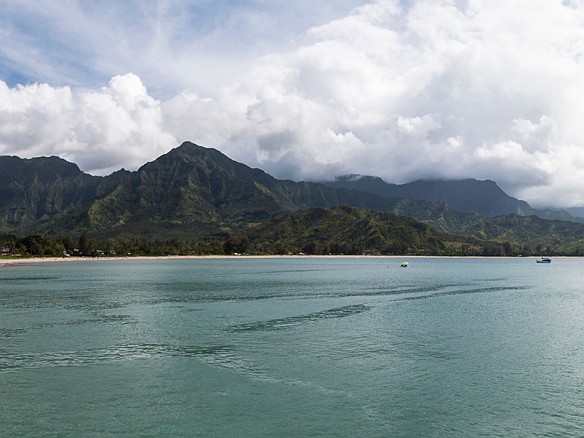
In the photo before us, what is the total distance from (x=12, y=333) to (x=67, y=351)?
14648 mm

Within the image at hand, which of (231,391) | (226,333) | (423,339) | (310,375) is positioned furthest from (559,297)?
(231,391)

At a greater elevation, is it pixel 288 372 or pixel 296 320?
pixel 288 372

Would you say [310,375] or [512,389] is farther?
[310,375]

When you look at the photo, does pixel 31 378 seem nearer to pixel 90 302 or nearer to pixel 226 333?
pixel 226 333

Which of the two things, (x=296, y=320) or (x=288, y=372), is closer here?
(x=288, y=372)

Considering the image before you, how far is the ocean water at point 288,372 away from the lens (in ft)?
108

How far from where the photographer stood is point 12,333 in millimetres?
62906

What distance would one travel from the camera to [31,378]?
42438mm

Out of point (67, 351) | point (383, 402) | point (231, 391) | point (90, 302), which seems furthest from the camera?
point (90, 302)

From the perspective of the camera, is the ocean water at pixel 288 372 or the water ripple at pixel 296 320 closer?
the ocean water at pixel 288 372

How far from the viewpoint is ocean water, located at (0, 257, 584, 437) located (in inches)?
1299

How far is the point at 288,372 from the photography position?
45000mm

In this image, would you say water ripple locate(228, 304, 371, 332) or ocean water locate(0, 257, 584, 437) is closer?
ocean water locate(0, 257, 584, 437)

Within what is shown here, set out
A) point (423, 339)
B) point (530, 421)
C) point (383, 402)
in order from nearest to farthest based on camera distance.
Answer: point (530, 421), point (383, 402), point (423, 339)
